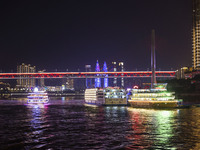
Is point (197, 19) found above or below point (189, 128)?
above

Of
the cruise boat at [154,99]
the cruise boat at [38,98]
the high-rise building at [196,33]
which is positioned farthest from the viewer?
the high-rise building at [196,33]

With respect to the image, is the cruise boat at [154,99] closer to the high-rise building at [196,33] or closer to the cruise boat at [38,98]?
the cruise boat at [38,98]

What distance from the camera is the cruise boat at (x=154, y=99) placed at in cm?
5575

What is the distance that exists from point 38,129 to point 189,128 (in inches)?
498

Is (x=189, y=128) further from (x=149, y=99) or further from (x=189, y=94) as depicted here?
(x=189, y=94)

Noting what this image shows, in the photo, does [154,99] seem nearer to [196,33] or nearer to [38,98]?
[38,98]

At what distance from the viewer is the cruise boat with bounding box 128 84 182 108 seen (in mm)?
55750

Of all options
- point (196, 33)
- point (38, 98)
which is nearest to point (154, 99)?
point (38, 98)

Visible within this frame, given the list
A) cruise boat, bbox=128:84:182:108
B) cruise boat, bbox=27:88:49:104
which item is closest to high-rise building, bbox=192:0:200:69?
cruise boat, bbox=128:84:182:108

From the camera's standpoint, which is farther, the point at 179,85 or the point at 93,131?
the point at 179,85

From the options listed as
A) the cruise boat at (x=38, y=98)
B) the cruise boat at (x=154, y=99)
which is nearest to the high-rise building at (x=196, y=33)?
the cruise boat at (x=154, y=99)

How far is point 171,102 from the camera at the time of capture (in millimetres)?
55562

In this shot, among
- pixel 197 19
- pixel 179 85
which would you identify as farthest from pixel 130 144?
pixel 197 19

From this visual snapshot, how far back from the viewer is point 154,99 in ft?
188
